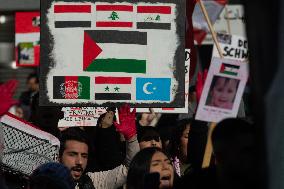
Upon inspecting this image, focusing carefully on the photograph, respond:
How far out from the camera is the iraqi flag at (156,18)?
579cm

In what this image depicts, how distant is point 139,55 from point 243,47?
18.2 feet

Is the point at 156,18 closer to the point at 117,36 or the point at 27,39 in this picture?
the point at 117,36

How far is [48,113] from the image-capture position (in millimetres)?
6875

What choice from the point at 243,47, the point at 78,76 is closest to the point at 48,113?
the point at 78,76

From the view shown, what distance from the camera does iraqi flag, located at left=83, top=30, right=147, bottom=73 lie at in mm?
5727

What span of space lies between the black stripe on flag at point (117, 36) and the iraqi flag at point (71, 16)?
0.28ft

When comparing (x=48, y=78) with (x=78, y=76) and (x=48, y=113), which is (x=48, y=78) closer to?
(x=78, y=76)

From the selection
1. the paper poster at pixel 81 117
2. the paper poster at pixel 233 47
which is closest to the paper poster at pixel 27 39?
the paper poster at pixel 233 47

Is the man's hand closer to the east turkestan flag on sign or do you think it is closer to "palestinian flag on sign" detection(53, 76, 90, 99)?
the east turkestan flag on sign

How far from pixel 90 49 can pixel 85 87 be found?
0.26 metres

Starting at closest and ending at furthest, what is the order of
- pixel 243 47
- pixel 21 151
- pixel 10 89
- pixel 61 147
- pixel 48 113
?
pixel 10 89 < pixel 21 151 < pixel 61 147 < pixel 48 113 < pixel 243 47

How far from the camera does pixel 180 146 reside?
621 cm

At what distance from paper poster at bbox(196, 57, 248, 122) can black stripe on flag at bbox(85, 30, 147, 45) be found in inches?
44.0

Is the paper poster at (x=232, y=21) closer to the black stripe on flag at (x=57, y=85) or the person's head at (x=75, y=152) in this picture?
the black stripe on flag at (x=57, y=85)
